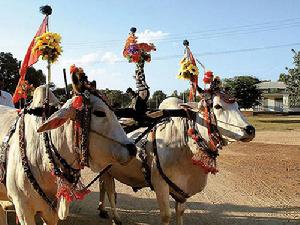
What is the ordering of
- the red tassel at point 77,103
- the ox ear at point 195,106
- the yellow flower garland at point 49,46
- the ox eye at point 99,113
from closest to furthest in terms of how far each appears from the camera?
the red tassel at point 77,103 → the ox eye at point 99,113 → the yellow flower garland at point 49,46 → the ox ear at point 195,106

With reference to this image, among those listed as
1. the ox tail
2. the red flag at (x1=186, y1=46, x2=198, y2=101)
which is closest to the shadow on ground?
the red flag at (x1=186, y1=46, x2=198, y2=101)

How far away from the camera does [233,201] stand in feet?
30.7

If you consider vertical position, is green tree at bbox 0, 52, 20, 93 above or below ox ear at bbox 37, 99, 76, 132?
above

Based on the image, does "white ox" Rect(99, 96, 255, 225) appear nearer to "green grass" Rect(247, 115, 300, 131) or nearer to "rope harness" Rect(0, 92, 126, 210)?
"rope harness" Rect(0, 92, 126, 210)

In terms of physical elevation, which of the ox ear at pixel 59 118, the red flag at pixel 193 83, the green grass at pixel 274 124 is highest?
the red flag at pixel 193 83

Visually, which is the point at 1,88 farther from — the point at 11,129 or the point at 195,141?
the point at 195,141

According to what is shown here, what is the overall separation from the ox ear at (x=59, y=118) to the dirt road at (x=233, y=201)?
423 centimetres

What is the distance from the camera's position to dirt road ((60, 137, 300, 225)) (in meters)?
7.98

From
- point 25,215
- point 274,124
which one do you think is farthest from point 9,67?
point 25,215

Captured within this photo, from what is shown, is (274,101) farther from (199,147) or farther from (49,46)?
(49,46)

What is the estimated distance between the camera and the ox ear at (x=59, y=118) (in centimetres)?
363

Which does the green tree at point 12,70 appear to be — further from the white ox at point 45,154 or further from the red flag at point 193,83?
the white ox at point 45,154

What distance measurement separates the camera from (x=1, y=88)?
304 inches

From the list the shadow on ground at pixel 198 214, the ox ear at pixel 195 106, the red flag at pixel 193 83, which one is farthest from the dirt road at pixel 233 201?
the ox ear at pixel 195 106
